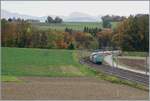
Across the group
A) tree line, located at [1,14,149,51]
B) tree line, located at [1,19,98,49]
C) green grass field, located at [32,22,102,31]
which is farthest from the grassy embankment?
green grass field, located at [32,22,102,31]

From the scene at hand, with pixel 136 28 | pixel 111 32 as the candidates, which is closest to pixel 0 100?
pixel 136 28

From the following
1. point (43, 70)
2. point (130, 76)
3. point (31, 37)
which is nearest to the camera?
point (130, 76)

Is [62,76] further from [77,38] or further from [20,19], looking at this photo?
[77,38]

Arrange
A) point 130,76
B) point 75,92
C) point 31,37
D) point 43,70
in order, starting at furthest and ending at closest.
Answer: point 31,37 < point 43,70 < point 130,76 < point 75,92

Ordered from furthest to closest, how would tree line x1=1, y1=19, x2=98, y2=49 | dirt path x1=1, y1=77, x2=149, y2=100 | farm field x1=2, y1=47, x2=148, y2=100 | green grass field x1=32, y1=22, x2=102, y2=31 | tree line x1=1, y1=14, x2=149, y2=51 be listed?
green grass field x1=32, y1=22, x2=102, y2=31 < tree line x1=1, y1=19, x2=98, y2=49 < tree line x1=1, y1=14, x2=149, y2=51 < farm field x1=2, y1=47, x2=148, y2=100 < dirt path x1=1, y1=77, x2=149, y2=100

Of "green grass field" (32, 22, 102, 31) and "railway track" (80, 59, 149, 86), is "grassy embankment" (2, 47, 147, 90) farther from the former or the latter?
"green grass field" (32, 22, 102, 31)

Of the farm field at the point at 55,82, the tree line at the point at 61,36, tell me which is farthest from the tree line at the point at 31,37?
the farm field at the point at 55,82

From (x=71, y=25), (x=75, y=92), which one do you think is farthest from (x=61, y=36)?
(x=75, y=92)

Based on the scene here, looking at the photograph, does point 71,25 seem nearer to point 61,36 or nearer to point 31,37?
point 61,36

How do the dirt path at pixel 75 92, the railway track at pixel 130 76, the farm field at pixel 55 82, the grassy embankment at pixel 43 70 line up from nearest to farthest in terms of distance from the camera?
the dirt path at pixel 75 92, the farm field at pixel 55 82, the railway track at pixel 130 76, the grassy embankment at pixel 43 70

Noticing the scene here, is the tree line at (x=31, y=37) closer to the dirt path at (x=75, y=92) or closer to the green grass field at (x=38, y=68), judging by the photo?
the green grass field at (x=38, y=68)

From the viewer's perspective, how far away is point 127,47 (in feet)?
247

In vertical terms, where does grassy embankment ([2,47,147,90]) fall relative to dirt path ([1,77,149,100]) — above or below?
below

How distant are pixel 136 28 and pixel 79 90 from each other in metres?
50.0
